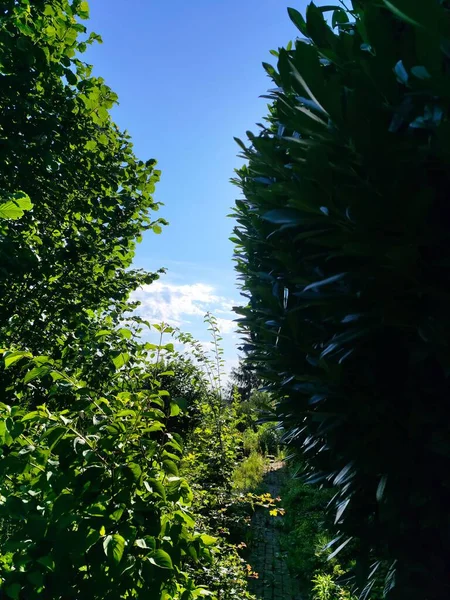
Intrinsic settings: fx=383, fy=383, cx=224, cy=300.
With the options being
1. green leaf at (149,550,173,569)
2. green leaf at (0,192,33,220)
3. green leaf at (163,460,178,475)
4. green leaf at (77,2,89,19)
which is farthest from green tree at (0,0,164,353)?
green leaf at (149,550,173,569)

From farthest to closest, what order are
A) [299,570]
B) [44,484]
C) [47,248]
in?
1. [299,570]
2. [47,248]
3. [44,484]

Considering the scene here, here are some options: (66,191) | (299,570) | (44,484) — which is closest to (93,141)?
(66,191)

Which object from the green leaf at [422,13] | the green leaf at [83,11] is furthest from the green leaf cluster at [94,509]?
the green leaf at [83,11]

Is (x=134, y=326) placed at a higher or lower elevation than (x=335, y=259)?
higher

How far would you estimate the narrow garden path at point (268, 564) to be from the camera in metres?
4.70

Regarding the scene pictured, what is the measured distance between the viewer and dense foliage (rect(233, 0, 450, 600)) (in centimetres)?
124

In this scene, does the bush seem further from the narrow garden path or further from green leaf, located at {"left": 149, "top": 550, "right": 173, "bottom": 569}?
green leaf, located at {"left": 149, "top": 550, "right": 173, "bottom": 569}

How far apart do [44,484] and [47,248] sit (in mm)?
2411

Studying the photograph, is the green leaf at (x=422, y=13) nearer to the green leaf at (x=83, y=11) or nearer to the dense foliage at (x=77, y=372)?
the dense foliage at (x=77, y=372)

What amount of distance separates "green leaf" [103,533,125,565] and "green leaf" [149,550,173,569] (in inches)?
Result: 4.1

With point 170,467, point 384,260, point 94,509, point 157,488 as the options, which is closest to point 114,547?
point 94,509

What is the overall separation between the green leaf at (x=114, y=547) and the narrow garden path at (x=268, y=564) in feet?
14.0

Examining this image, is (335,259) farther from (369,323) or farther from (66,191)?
(66,191)

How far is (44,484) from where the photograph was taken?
1.35 metres
